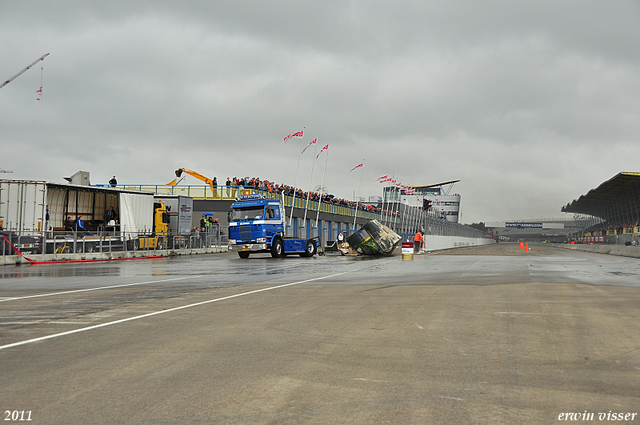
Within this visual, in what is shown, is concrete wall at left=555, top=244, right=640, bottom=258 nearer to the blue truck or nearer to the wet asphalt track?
the blue truck

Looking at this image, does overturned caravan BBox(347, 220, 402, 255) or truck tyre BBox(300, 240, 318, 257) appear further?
overturned caravan BBox(347, 220, 402, 255)

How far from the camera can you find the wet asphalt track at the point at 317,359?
4.40 m

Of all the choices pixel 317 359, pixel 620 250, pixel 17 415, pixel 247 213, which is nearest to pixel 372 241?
pixel 247 213

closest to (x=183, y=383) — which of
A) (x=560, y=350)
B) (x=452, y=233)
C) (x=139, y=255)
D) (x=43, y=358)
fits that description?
(x=43, y=358)

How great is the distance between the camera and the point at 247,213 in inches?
1249

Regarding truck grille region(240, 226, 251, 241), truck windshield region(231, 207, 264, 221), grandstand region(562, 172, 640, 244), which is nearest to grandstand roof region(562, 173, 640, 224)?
grandstand region(562, 172, 640, 244)

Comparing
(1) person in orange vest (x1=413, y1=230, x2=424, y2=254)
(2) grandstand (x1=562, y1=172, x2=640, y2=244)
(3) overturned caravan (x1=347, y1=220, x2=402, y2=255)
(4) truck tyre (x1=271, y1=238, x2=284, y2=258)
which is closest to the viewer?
(4) truck tyre (x1=271, y1=238, x2=284, y2=258)

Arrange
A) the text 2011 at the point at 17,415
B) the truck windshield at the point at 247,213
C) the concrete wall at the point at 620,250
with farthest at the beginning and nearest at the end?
the concrete wall at the point at 620,250, the truck windshield at the point at 247,213, the text 2011 at the point at 17,415

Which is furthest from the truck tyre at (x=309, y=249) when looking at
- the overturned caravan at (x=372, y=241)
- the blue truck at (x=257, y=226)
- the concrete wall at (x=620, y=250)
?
the concrete wall at (x=620, y=250)

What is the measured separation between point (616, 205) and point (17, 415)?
119m

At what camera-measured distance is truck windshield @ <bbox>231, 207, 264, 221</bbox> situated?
31359mm

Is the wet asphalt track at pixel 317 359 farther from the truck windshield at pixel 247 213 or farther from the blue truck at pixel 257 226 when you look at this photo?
the truck windshield at pixel 247 213

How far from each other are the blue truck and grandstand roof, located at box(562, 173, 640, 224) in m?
57.8

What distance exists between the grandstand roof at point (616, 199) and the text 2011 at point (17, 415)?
260ft
